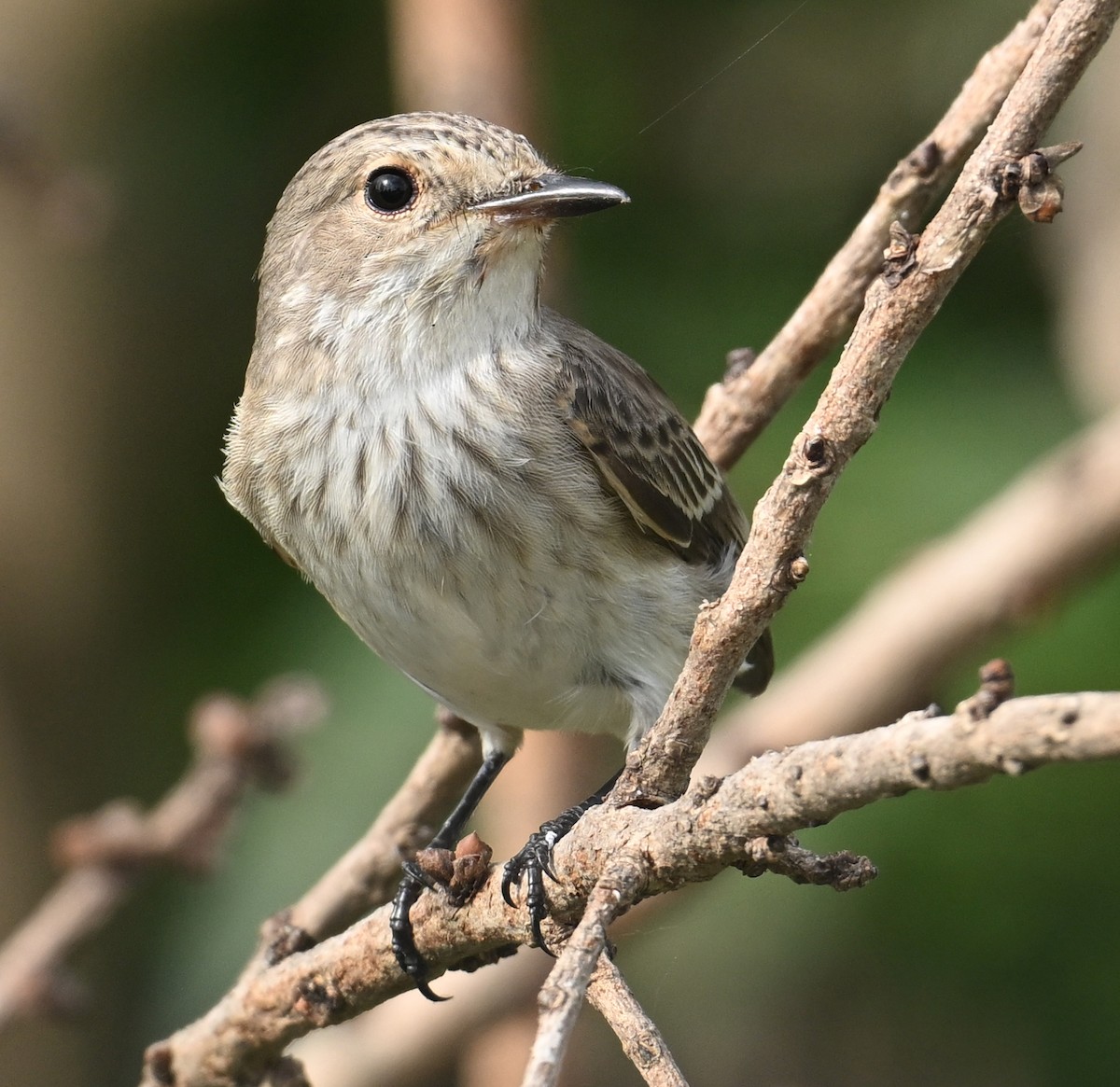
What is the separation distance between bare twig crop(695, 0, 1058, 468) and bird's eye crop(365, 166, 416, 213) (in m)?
0.77

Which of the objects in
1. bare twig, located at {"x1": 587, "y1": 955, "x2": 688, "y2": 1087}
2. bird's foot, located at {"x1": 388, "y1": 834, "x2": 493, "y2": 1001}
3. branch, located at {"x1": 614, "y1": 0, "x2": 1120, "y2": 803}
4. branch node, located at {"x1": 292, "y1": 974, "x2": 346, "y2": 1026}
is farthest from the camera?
branch node, located at {"x1": 292, "y1": 974, "x2": 346, "y2": 1026}

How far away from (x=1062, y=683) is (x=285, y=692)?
226 cm

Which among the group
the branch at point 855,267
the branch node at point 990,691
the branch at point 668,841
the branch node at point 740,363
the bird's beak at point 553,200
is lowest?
the branch node at point 990,691

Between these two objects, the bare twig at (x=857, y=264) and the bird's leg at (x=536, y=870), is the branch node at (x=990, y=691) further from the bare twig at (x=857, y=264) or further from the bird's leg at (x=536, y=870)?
the bare twig at (x=857, y=264)

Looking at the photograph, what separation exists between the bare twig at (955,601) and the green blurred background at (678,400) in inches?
5.8

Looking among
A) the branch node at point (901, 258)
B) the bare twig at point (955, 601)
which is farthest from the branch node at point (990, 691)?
the bare twig at point (955, 601)

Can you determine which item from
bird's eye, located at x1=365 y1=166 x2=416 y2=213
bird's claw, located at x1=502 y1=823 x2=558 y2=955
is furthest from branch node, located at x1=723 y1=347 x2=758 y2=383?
bird's claw, located at x1=502 y1=823 x2=558 y2=955

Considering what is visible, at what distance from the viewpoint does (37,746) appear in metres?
6.33

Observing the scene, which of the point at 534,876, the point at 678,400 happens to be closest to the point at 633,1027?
the point at 534,876

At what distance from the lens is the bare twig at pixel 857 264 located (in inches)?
115

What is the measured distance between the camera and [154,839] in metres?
3.57

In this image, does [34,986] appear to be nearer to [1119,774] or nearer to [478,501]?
[478,501]

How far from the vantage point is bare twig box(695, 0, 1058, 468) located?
2.92m

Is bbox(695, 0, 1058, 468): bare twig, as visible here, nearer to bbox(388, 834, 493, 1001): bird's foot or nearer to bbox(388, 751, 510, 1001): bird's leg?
bbox(388, 751, 510, 1001): bird's leg
